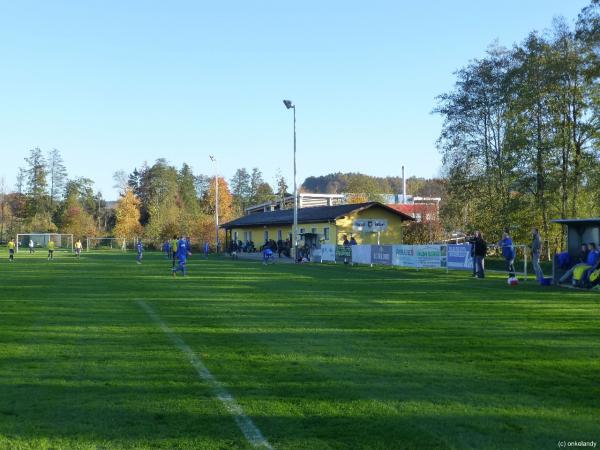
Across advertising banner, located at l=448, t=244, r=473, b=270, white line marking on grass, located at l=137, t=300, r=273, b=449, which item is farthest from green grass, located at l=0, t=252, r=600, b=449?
advertising banner, located at l=448, t=244, r=473, b=270

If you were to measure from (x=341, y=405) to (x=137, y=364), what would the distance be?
330 centimetres

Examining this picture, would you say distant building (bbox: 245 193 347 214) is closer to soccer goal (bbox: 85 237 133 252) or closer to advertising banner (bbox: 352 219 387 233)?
soccer goal (bbox: 85 237 133 252)

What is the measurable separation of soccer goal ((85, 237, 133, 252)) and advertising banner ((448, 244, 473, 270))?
200 feet

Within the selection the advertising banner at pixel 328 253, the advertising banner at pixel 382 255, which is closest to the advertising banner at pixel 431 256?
the advertising banner at pixel 382 255

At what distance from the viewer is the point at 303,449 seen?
4.96 meters

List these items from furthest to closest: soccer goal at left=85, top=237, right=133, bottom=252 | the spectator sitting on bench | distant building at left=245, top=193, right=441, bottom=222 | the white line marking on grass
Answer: soccer goal at left=85, top=237, right=133, bottom=252, distant building at left=245, top=193, right=441, bottom=222, the spectator sitting on bench, the white line marking on grass

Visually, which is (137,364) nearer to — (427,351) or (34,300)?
(427,351)

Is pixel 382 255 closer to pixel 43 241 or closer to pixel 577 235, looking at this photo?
pixel 577 235

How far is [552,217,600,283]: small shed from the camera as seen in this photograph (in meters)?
20.9

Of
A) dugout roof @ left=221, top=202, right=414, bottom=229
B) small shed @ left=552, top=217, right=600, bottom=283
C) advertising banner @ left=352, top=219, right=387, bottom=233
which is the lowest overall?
small shed @ left=552, top=217, right=600, bottom=283

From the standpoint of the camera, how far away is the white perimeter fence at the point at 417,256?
2745 cm

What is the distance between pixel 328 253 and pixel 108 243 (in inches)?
2136

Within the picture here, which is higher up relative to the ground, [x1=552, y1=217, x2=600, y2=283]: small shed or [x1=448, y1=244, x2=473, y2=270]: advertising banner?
[x1=552, y1=217, x2=600, y2=283]: small shed

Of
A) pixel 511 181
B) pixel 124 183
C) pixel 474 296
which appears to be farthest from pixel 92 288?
pixel 124 183
